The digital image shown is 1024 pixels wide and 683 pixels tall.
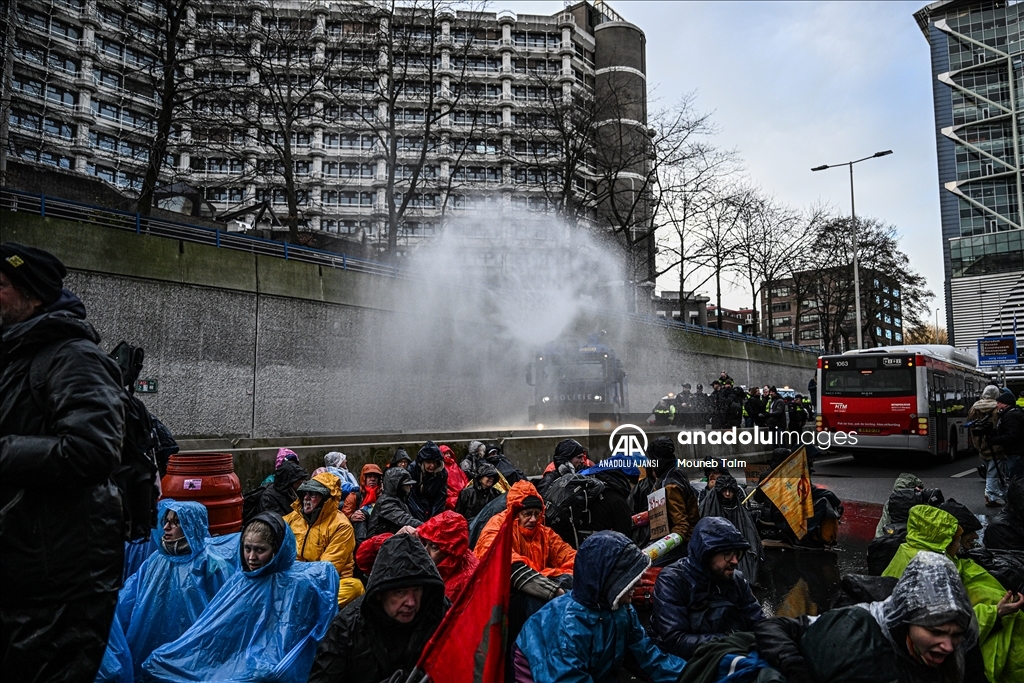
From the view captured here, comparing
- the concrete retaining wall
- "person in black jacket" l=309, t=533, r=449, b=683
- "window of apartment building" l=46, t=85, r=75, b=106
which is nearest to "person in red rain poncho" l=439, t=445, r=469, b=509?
"person in black jacket" l=309, t=533, r=449, b=683

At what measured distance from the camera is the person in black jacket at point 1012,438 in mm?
8492

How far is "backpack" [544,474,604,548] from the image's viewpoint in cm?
557

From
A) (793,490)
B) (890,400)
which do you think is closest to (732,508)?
(793,490)

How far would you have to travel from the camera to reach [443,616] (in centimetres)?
330

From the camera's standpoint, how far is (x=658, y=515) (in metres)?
6.61

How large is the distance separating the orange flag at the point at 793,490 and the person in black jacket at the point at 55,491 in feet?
25.1

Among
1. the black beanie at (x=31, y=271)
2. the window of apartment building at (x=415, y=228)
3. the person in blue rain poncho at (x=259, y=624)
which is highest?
the window of apartment building at (x=415, y=228)

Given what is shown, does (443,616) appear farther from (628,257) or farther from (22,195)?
(628,257)

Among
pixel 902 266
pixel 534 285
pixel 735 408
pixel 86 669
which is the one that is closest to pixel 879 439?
pixel 735 408

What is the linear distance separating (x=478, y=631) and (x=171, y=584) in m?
2.34

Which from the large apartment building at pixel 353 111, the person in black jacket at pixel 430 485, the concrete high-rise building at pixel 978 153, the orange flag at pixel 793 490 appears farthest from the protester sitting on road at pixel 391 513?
the concrete high-rise building at pixel 978 153

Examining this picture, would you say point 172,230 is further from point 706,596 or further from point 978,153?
point 978,153

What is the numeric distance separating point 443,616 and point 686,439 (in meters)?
15.5

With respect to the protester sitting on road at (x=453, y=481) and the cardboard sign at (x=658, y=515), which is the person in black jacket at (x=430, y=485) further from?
the cardboard sign at (x=658, y=515)
